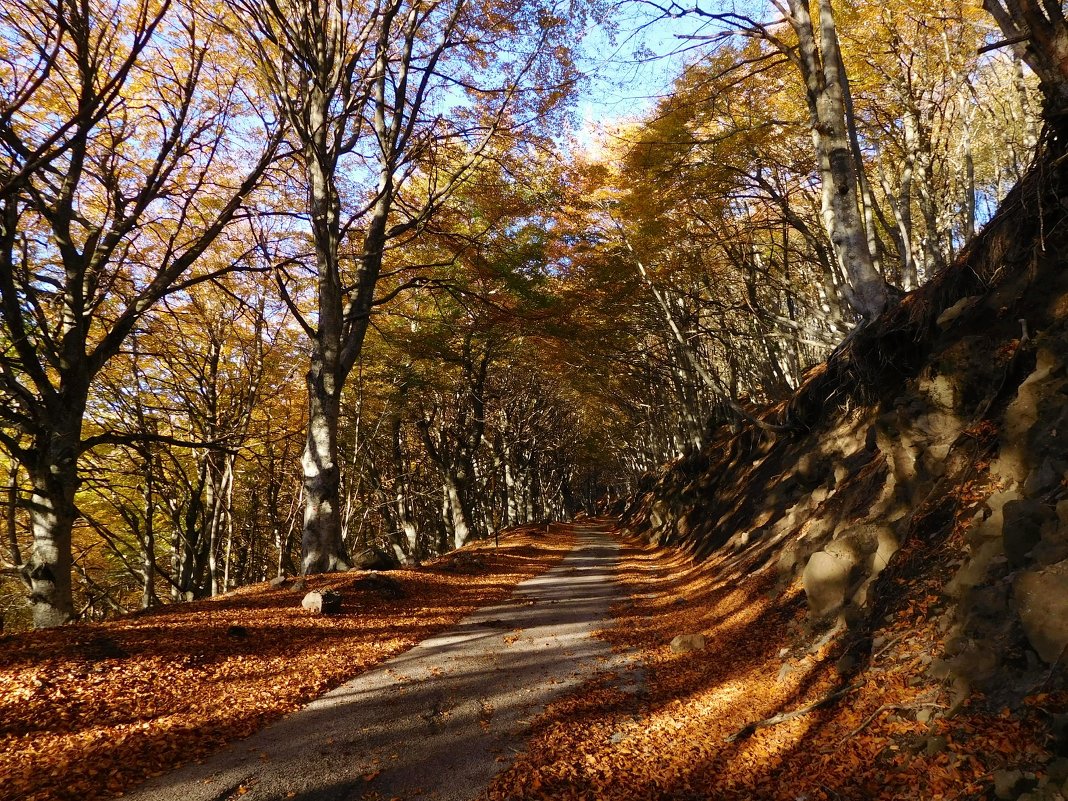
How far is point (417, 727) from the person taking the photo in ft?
14.4

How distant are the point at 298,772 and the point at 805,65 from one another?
34.7ft

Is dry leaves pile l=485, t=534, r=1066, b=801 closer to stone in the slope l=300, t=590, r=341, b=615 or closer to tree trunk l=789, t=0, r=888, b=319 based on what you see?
stone in the slope l=300, t=590, r=341, b=615

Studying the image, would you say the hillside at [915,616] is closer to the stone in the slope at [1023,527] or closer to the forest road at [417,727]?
the stone in the slope at [1023,527]

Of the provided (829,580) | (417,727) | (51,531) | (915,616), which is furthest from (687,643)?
(51,531)

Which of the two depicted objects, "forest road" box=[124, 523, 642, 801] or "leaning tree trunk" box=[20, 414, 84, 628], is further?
"leaning tree trunk" box=[20, 414, 84, 628]

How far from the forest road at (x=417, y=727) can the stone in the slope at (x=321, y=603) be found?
5.76 ft

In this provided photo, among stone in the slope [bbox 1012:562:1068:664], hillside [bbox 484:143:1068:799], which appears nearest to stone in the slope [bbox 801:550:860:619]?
hillside [bbox 484:143:1068:799]

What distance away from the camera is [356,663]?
600 cm

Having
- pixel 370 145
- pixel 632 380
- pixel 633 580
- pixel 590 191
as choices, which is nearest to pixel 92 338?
pixel 370 145

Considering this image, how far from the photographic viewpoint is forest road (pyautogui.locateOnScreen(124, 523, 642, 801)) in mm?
3422

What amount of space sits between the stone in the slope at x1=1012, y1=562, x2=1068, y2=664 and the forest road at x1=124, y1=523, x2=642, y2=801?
3.46 meters

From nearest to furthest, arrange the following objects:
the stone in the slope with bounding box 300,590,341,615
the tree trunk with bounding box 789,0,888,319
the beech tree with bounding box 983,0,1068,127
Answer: the beech tree with bounding box 983,0,1068,127 < the tree trunk with bounding box 789,0,888,319 < the stone in the slope with bounding box 300,590,341,615

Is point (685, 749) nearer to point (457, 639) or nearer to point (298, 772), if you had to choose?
point (298, 772)

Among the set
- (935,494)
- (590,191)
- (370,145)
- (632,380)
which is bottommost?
(935,494)
